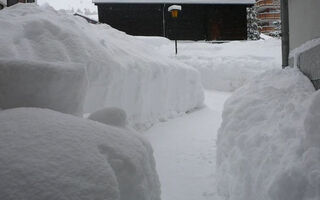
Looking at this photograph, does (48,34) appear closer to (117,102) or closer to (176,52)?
(117,102)

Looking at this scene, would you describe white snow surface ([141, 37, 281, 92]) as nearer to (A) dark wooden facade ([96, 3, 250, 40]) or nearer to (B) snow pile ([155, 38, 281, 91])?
(B) snow pile ([155, 38, 281, 91])

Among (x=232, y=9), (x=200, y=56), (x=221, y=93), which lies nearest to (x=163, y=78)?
(x=221, y=93)

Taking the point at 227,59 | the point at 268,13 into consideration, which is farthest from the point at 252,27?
the point at 227,59

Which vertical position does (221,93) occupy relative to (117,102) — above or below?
below

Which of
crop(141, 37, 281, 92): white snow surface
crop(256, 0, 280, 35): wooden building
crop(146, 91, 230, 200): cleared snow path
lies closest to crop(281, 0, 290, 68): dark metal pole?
crop(146, 91, 230, 200): cleared snow path

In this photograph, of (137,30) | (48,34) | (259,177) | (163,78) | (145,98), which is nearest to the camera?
(259,177)

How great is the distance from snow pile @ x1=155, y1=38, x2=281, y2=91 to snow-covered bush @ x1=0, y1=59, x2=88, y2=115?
9571mm

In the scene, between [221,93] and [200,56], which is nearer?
[221,93]

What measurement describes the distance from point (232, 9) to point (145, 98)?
560 inches

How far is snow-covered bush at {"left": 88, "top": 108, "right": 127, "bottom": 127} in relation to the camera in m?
1.91

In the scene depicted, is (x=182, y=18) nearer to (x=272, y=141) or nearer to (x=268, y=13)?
(x=272, y=141)

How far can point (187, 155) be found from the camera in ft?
15.4

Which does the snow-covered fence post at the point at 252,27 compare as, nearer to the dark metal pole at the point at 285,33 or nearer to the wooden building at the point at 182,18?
the wooden building at the point at 182,18

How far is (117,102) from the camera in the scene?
5.26 m
